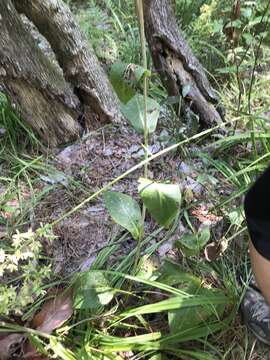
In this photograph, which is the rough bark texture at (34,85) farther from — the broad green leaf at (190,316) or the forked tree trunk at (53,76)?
the broad green leaf at (190,316)

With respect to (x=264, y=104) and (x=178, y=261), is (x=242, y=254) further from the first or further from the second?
(x=264, y=104)

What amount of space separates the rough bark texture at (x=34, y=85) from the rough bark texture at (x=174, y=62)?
0.39 m

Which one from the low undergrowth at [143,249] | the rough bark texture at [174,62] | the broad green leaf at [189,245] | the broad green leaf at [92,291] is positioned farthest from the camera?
the rough bark texture at [174,62]

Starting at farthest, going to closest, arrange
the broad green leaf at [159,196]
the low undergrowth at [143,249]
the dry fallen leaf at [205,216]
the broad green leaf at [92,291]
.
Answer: the dry fallen leaf at [205,216] < the broad green leaf at [92,291] < the low undergrowth at [143,249] < the broad green leaf at [159,196]

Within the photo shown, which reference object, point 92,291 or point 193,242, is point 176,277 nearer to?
point 193,242

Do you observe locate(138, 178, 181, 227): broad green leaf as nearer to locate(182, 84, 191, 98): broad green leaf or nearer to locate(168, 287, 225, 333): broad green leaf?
locate(168, 287, 225, 333): broad green leaf

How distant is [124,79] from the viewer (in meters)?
1.38

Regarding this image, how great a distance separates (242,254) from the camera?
1.82 metres

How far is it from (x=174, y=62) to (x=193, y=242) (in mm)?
824

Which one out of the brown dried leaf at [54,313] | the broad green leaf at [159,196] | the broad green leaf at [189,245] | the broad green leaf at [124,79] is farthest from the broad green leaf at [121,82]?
the brown dried leaf at [54,313]

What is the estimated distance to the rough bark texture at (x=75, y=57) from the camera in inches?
75.5

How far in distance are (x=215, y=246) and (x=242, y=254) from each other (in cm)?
19

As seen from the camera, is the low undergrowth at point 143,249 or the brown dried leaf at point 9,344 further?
Answer: the brown dried leaf at point 9,344

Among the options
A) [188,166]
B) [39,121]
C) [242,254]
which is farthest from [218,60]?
[242,254]
